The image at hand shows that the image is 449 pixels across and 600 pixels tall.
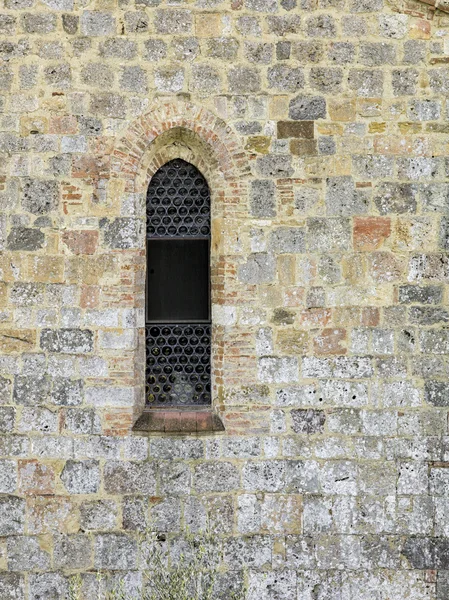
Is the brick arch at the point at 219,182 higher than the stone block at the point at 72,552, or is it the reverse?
the brick arch at the point at 219,182

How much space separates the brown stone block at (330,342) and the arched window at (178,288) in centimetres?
99

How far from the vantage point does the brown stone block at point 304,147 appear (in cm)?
749

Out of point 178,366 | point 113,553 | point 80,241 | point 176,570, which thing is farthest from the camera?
point 178,366

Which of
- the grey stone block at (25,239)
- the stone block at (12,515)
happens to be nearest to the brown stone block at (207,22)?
the grey stone block at (25,239)

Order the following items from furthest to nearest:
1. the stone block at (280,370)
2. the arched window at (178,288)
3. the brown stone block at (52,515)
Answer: the arched window at (178,288), the stone block at (280,370), the brown stone block at (52,515)

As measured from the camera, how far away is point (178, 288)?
7.80 meters

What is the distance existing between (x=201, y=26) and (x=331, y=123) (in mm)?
1410

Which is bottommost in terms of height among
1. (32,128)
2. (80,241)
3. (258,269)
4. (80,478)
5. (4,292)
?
(80,478)

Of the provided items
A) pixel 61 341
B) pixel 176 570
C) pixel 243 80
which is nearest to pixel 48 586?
pixel 176 570

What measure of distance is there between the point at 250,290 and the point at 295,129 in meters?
1.45

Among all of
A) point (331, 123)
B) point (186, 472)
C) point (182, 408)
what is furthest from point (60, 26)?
point (186, 472)

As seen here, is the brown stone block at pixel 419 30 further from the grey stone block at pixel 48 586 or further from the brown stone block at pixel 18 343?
the grey stone block at pixel 48 586

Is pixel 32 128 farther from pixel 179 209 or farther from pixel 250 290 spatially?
pixel 250 290

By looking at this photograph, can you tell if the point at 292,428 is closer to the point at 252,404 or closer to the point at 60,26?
the point at 252,404
